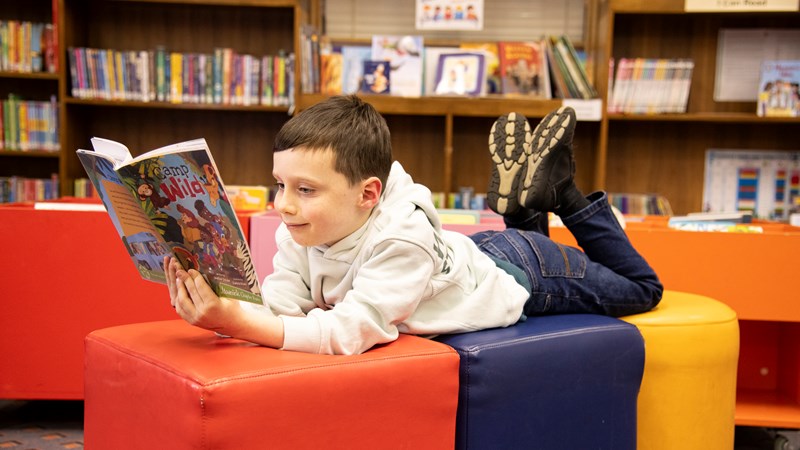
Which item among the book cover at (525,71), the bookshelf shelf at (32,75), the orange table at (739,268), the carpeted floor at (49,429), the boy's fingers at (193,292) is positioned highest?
the book cover at (525,71)

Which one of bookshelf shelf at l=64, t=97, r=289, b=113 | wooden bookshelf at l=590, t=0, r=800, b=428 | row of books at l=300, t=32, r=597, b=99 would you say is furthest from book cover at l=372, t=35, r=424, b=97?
wooden bookshelf at l=590, t=0, r=800, b=428

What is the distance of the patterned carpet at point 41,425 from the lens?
1.99 m

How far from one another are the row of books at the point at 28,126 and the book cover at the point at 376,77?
1.51 meters

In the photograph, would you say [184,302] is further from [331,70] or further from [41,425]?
[331,70]

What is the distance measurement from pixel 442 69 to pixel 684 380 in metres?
2.31

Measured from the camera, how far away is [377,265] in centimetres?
120

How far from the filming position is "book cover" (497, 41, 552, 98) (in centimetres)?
350

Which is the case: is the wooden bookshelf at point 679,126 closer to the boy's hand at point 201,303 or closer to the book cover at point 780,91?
the book cover at point 780,91

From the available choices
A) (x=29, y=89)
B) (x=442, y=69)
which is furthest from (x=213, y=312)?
(x=29, y=89)

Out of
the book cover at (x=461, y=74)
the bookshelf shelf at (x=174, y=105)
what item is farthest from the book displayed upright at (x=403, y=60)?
the bookshelf shelf at (x=174, y=105)

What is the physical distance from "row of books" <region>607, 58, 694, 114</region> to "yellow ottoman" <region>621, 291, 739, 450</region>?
2.17 m

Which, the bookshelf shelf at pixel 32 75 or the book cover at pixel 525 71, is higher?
the book cover at pixel 525 71

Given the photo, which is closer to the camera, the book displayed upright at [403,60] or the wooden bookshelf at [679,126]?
the book displayed upright at [403,60]

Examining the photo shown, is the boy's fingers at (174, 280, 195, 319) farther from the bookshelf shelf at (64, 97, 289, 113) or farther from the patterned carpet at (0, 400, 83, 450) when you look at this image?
the bookshelf shelf at (64, 97, 289, 113)
